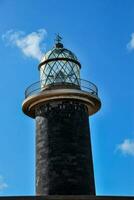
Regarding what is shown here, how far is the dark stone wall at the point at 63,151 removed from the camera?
14.5 meters

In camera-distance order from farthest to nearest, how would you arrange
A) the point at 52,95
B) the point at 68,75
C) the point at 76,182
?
1. the point at 68,75
2. the point at 52,95
3. the point at 76,182

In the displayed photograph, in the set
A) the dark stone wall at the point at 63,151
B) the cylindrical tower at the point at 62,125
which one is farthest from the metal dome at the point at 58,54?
the dark stone wall at the point at 63,151

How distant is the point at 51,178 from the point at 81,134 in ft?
6.15

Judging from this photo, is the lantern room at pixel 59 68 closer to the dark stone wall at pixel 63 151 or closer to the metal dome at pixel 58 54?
the metal dome at pixel 58 54

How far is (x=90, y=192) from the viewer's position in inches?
576

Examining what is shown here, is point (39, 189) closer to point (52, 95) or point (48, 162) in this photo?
point (48, 162)

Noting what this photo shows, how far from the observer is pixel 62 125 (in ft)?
49.7

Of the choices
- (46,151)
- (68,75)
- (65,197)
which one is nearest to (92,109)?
(68,75)

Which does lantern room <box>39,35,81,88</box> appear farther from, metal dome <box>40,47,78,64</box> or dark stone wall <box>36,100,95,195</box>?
dark stone wall <box>36,100,95,195</box>

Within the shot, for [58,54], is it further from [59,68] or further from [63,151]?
[63,151]

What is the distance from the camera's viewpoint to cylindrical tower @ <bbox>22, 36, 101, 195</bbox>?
14555 mm

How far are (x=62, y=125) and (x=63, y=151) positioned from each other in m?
0.91

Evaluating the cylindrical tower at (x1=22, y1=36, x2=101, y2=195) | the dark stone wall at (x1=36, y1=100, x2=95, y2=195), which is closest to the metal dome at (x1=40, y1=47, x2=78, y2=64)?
the cylindrical tower at (x1=22, y1=36, x2=101, y2=195)

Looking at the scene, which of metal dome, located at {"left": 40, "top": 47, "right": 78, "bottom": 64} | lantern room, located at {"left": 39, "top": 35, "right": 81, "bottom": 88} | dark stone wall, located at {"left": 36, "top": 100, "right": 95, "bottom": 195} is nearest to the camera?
dark stone wall, located at {"left": 36, "top": 100, "right": 95, "bottom": 195}
